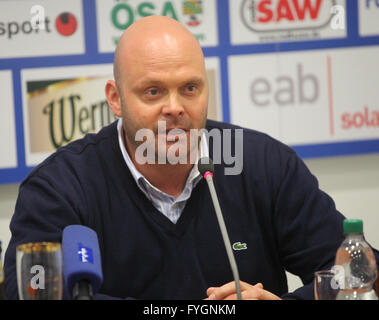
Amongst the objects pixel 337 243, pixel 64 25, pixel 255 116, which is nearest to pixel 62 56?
pixel 64 25

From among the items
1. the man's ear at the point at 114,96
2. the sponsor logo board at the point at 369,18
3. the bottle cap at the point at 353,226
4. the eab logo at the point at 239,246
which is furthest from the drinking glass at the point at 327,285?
the sponsor logo board at the point at 369,18

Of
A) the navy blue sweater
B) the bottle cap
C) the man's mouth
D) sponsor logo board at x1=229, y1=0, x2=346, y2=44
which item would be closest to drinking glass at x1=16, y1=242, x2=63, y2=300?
the navy blue sweater

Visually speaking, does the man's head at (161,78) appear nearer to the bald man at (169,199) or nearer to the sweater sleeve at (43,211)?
the bald man at (169,199)

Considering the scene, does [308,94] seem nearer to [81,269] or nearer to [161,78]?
[161,78]

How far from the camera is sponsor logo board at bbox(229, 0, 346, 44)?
3137 millimetres

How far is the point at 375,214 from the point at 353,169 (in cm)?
29

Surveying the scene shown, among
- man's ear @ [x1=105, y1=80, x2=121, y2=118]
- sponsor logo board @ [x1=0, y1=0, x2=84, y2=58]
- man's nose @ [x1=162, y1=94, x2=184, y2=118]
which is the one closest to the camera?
man's nose @ [x1=162, y1=94, x2=184, y2=118]

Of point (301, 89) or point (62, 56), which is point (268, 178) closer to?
point (301, 89)

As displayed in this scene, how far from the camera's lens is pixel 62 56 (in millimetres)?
3045

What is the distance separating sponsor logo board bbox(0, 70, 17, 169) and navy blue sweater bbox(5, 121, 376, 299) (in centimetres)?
99

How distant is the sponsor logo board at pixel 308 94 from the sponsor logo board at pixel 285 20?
0.09m

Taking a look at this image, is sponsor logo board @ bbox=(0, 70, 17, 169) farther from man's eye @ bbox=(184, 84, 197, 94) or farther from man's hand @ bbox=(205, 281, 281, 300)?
man's hand @ bbox=(205, 281, 281, 300)

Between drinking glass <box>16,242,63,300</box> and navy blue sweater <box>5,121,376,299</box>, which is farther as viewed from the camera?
navy blue sweater <box>5,121,376,299</box>

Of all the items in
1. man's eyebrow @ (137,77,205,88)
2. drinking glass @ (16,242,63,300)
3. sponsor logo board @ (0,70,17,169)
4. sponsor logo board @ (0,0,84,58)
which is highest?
sponsor logo board @ (0,0,84,58)
